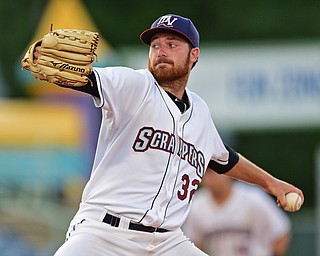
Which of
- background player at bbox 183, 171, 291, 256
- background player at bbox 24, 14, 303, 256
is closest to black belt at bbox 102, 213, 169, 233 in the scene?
background player at bbox 24, 14, 303, 256

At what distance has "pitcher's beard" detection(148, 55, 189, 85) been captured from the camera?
6383mm

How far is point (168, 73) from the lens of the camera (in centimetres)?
640

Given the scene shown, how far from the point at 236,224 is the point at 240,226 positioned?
4 cm

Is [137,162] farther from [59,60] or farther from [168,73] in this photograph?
[59,60]

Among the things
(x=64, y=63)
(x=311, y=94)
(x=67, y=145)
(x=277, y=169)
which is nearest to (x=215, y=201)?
(x=64, y=63)

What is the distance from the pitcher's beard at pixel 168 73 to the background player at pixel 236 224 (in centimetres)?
344

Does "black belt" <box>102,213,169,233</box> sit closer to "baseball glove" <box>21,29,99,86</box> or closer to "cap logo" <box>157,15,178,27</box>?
"baseball glove" <box>21,29,99,86</box>

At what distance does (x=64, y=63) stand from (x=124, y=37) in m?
18.7

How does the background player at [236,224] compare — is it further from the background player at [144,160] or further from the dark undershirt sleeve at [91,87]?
the dark undershirt sleeve at [91,87]

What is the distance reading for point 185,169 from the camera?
6449 millimetres

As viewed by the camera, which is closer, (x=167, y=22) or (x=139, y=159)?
(x=139, y=159)

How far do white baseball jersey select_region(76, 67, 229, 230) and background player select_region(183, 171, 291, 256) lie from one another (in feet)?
11.5

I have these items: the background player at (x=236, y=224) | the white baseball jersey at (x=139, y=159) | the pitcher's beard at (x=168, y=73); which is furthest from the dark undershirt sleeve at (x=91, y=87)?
the background player at (x=236, y=224)

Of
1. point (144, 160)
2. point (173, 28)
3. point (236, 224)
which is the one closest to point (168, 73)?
point (173, 28)
